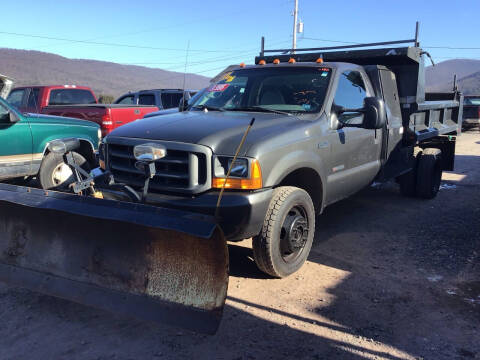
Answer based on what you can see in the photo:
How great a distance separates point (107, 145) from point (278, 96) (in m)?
1.91

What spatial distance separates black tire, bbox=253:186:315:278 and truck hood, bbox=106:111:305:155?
0.56m

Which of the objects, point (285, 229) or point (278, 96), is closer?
point (285, 229)

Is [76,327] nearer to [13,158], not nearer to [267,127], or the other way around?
[267,127]

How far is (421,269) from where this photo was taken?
440cm

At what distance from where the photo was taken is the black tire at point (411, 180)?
715cm

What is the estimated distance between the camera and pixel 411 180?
723 centimetres

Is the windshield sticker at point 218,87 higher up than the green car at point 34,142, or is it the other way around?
the windshield sticker at point 218,87

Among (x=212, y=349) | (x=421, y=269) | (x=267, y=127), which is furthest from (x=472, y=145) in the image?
(x=212, y=349)

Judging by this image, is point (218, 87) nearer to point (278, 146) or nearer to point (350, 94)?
point (350, 94)

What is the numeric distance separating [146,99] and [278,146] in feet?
36.2

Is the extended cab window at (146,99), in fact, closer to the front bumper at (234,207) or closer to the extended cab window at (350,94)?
the extended cab window at (350,94)

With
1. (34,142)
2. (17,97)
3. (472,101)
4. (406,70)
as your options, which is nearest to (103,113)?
(34,142)

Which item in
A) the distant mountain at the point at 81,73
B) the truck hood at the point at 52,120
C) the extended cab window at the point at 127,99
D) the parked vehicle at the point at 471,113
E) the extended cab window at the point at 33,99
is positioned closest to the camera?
the truck hood at the point at 52,120

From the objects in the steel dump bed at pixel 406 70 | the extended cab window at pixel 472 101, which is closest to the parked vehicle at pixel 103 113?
the steel dump bed at pixel 406 70
